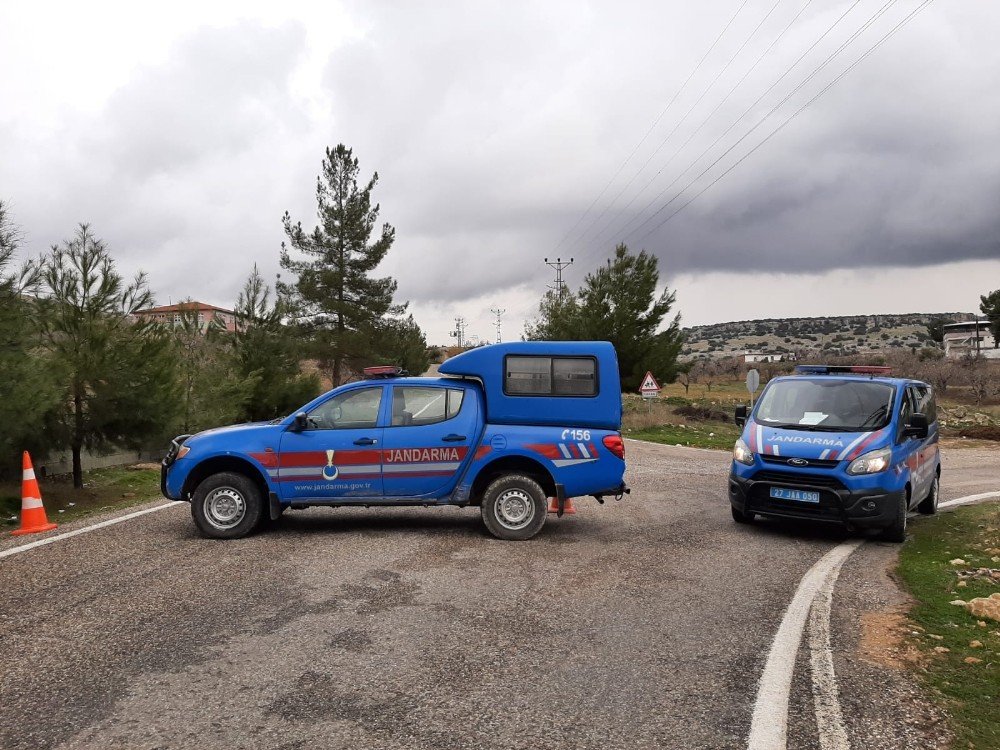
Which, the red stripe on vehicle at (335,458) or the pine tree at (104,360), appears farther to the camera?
the pine tree at (104,360)

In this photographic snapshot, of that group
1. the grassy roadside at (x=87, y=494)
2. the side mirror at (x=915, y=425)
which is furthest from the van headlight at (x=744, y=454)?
the grassy roadside at (x=87, y=494)

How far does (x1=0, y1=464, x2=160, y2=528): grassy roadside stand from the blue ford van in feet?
33.2

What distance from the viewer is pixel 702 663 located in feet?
16.3

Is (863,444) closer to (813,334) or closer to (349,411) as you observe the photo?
(349,411)

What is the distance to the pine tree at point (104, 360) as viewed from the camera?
56.3 feet

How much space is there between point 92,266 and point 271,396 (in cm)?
1174

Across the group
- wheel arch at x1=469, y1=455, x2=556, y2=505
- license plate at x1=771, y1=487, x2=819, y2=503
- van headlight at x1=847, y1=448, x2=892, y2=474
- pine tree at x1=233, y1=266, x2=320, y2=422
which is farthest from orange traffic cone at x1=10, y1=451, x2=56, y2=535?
pine tree at x1=233, y1=266, x2=320, y2=422

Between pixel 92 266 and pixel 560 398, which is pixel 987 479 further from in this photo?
pixel 92 266

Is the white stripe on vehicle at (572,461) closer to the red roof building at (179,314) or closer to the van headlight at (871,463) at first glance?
the van headlight at (871,463)

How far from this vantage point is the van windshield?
9.95 m

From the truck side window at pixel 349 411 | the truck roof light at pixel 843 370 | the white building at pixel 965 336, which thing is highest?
the white building at pixel 965 336

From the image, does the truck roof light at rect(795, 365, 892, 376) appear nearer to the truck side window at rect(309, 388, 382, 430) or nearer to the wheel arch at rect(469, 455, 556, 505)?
the wheel arch at rect(469, 455, 556, 505)

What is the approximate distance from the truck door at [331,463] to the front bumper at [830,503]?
14.7ft

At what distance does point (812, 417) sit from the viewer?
10234 mm
